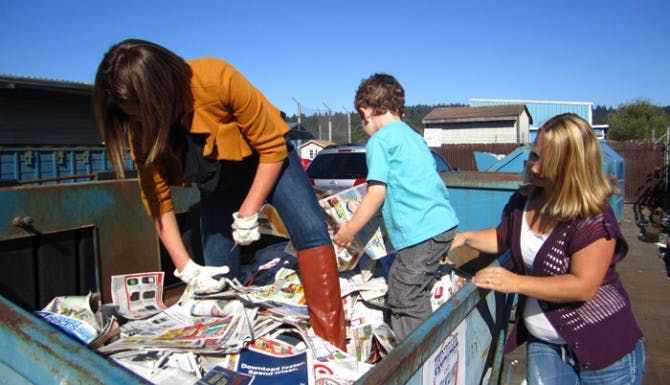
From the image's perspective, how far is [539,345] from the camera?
72.4 inches

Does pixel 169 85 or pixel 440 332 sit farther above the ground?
pixel 169 85

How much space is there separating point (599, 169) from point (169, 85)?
1.46 meters

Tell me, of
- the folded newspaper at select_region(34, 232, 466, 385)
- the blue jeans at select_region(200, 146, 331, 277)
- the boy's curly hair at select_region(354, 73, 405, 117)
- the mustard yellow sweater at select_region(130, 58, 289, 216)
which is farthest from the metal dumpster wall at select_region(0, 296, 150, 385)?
the boy's curly hair at select_region(354, 73, 405, 117)

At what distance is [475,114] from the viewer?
89.0ft

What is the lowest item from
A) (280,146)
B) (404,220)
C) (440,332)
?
(440,332)

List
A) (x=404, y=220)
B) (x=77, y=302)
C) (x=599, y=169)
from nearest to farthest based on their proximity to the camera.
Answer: (x=599, y=169)
(x=77, y=302)
(x=404, y=220)

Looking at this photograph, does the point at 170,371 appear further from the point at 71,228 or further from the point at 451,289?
the point at 451,289

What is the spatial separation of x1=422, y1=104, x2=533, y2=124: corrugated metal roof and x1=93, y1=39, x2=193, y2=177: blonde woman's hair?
26571 mm

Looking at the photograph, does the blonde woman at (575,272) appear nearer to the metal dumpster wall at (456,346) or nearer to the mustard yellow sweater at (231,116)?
the metal dumpster wall at (456,346)

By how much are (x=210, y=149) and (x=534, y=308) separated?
1362 mm

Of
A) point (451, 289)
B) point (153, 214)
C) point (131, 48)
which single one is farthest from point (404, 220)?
point (131, 48)

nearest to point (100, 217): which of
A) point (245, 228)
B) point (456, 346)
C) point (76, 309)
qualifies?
point (76, 309)

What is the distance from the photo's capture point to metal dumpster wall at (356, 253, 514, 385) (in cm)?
104

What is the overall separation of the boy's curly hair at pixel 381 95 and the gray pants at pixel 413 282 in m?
0.67
